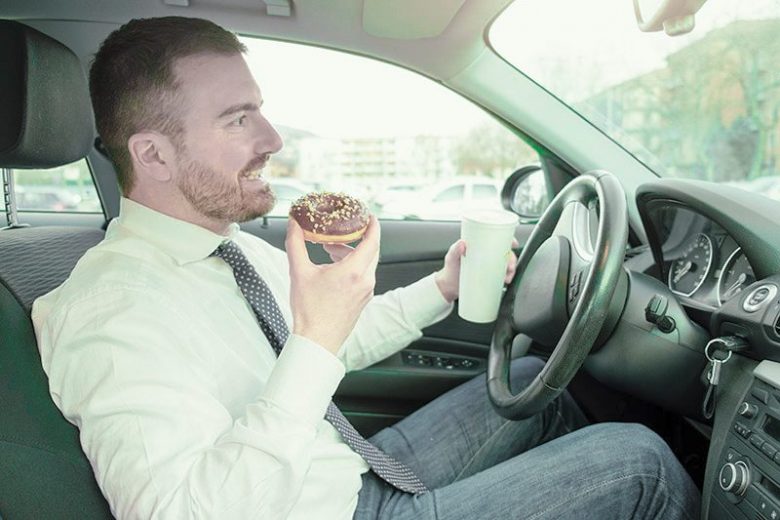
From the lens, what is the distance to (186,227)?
1176 mm

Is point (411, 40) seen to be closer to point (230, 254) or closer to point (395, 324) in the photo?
point (395, 324)

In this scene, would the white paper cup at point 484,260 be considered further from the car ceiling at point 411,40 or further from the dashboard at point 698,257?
the car ceiling at point 411,40

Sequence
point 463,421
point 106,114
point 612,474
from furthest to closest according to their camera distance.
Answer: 1. point 463,421
2. point 106,114
3. point 612,474

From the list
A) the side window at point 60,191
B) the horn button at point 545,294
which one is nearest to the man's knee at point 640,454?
the horn button at point 545,294

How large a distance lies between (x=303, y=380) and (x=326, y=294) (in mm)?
134

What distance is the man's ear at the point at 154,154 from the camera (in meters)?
1.18

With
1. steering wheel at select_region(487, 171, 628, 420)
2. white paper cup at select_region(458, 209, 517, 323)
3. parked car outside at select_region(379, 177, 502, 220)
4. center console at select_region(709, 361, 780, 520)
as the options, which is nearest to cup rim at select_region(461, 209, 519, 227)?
white paper cup at select_region(458, 209, 517, 323)

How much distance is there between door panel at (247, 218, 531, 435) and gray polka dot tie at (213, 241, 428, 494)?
733 millimetres

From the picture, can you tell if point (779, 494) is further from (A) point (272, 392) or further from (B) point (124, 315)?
(B) point (124, 315)

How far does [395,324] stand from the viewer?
1572 mm

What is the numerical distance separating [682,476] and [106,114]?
1.22 meters

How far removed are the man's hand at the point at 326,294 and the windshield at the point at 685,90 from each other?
96 cm

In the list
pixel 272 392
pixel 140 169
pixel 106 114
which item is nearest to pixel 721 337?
pixel 272 392

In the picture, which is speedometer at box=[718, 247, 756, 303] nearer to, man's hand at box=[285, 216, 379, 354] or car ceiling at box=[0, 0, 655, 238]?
car ceiling at box=[0, 0, 655, 238]
